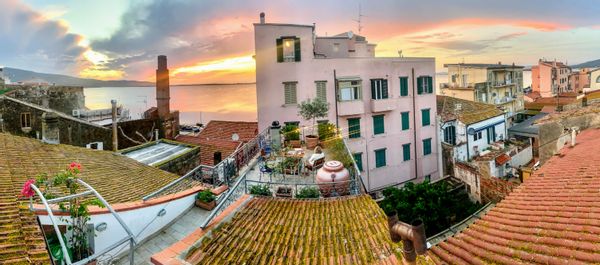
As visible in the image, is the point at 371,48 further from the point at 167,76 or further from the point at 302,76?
the point at 167,76

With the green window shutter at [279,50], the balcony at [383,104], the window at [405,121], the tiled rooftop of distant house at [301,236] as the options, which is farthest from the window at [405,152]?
the tiled rooftop of distant house at [301,236]

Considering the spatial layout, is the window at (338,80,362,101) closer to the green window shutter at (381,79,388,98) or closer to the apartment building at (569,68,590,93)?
the green window shutter at (381,79,388,98)

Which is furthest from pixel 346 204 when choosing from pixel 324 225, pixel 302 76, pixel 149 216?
pixel 302 76

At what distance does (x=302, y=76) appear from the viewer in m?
22.7

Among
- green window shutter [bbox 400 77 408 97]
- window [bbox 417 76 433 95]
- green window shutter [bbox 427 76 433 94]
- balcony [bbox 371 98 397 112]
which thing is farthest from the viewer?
green window shutter [bbox 427 76 433 94]

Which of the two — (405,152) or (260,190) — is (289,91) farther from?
(260,190)

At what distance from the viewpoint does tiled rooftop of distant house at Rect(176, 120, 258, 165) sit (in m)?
23.6

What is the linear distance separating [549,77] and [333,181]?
8113 cm

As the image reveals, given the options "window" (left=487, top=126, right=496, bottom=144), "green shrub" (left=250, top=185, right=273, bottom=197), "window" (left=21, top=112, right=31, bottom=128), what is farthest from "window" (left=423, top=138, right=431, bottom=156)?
"window" (left=21, top=112, right=31, bottom=128)

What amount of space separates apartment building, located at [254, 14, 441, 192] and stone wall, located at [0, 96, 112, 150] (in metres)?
11.3

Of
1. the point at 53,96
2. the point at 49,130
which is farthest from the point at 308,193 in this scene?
the point at 53,96

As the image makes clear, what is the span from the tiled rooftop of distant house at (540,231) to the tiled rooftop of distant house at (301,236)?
142cm

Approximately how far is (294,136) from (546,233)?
12355mm

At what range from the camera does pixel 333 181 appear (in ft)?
35.9
